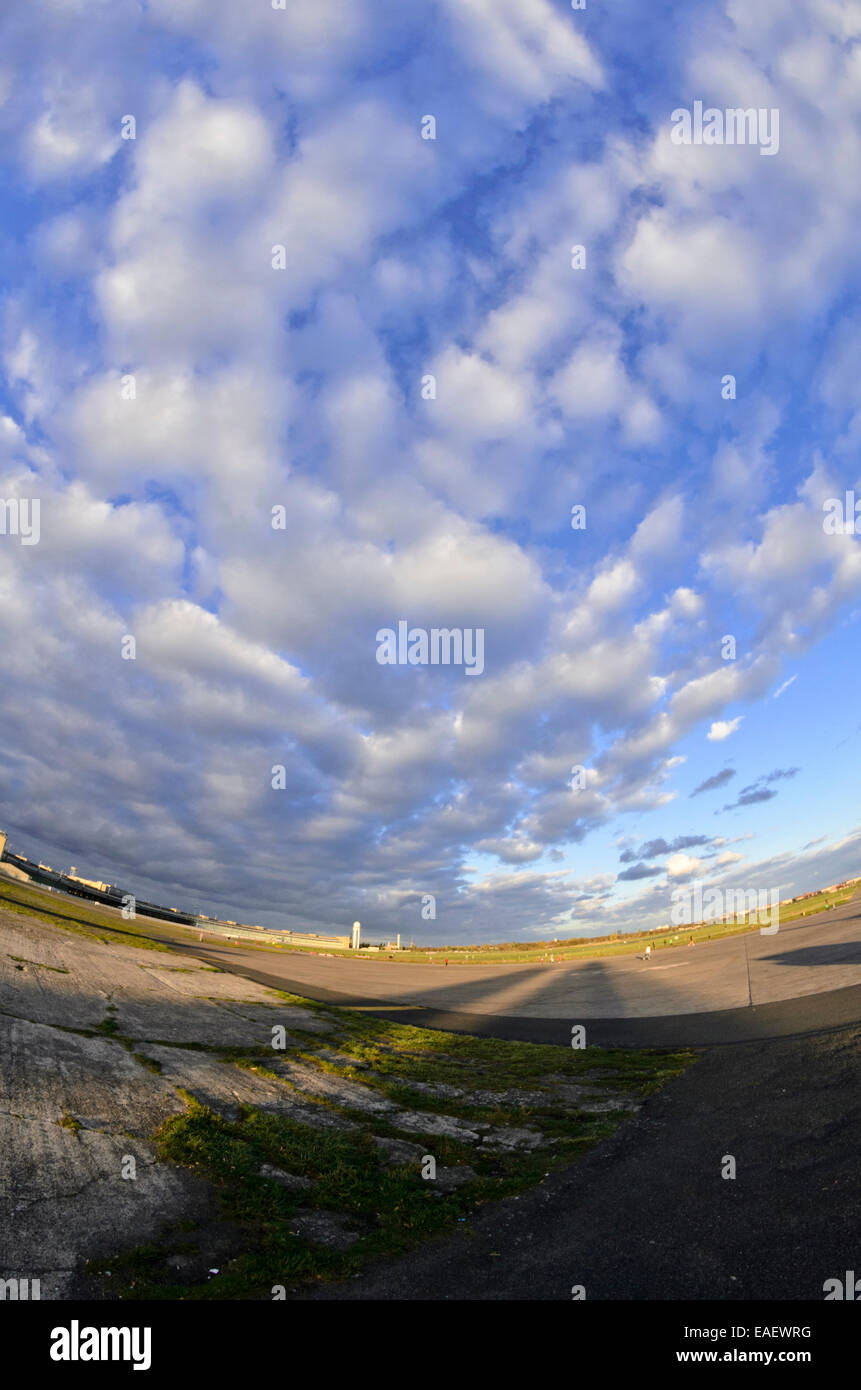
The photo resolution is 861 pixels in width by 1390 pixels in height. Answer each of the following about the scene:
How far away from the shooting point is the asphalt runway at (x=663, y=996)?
18.3 meters

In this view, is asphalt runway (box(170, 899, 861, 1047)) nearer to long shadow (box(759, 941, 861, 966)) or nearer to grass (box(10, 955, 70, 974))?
long shadow (box(759, 941, 861, 966))

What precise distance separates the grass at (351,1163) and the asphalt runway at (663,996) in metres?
3.68

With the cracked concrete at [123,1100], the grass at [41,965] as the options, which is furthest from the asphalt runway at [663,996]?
the grass at [41,965]

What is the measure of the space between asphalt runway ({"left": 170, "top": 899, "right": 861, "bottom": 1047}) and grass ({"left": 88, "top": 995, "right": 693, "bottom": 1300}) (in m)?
3.68

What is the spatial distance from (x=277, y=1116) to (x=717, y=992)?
20.9 m

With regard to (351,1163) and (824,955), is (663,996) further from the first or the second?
(351,1163)

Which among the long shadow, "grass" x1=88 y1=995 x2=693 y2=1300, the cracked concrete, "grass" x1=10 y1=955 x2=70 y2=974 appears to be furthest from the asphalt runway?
"grass" x1=10 y1=955 x2=70 y2=974

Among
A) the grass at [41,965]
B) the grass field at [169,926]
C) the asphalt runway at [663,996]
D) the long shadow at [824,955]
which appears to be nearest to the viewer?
the asphalt runway at [663,996]

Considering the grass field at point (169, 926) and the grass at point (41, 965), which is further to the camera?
the grass field at point (169, 926)

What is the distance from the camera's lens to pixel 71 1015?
1502cm

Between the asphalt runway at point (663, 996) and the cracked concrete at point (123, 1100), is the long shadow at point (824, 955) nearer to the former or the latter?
the asphalt runway at point (663, 996)

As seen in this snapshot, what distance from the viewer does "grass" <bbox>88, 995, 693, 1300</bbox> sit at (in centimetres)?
664
